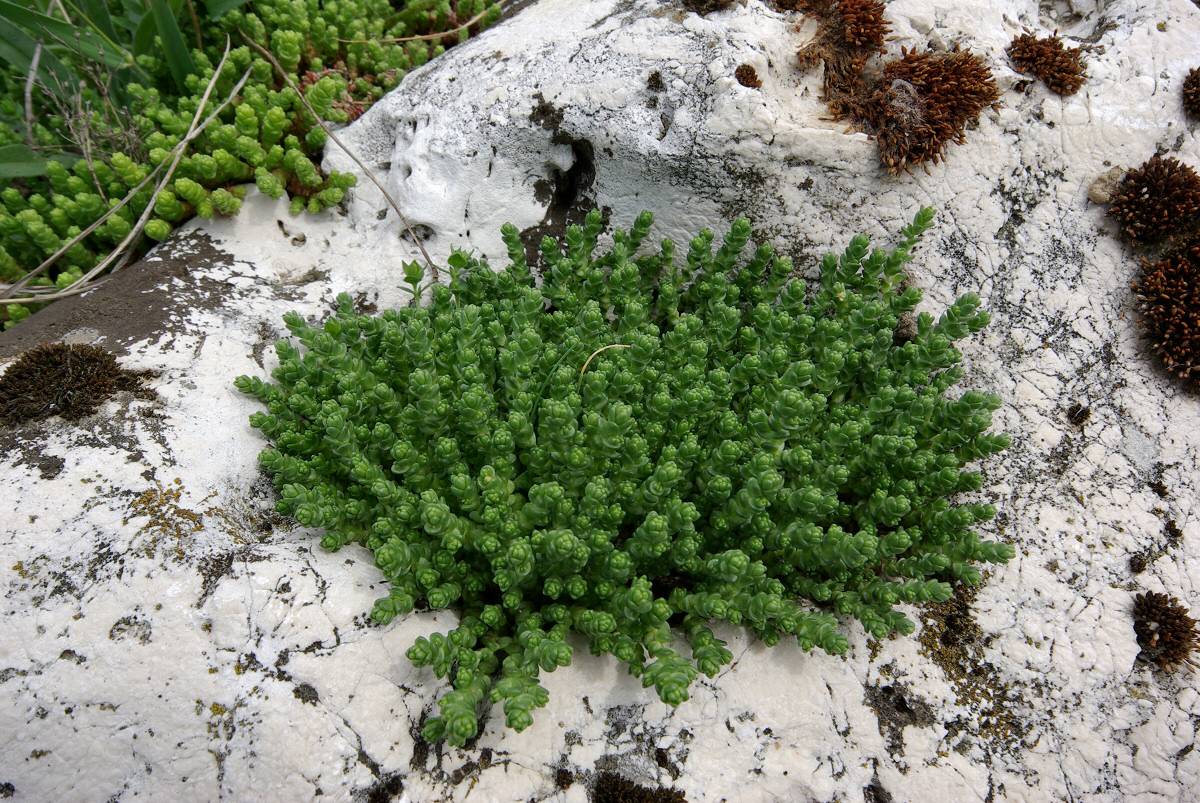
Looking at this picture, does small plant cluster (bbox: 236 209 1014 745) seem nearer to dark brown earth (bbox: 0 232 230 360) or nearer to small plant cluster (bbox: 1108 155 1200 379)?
dark brown earth (bbox: 0 232 230 360)

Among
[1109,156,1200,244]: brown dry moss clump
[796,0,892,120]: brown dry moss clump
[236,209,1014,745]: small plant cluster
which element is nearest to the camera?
[236,209,1014,745]: small plant cluster

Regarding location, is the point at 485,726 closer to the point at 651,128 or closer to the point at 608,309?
the point at 608,309

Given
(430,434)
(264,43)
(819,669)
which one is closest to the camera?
(819,669)

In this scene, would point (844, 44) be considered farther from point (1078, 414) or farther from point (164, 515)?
point (164, 515)

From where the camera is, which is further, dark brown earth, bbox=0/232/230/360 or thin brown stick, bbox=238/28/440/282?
thin brown stick, bbox=238/28/440/282

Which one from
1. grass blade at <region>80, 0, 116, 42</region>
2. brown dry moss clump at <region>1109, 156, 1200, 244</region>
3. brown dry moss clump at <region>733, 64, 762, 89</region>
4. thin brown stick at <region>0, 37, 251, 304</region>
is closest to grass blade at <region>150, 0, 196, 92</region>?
thin brown stick at <region>0, 37, 251, 304</region>

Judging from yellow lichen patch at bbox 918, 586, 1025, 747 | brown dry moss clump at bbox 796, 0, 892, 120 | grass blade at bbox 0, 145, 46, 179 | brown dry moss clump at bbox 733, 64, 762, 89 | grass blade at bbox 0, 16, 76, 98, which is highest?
brown dry moss clump at bbox 796, 0, 892, 120

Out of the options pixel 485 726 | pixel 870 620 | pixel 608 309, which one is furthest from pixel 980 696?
pixel 608 309
